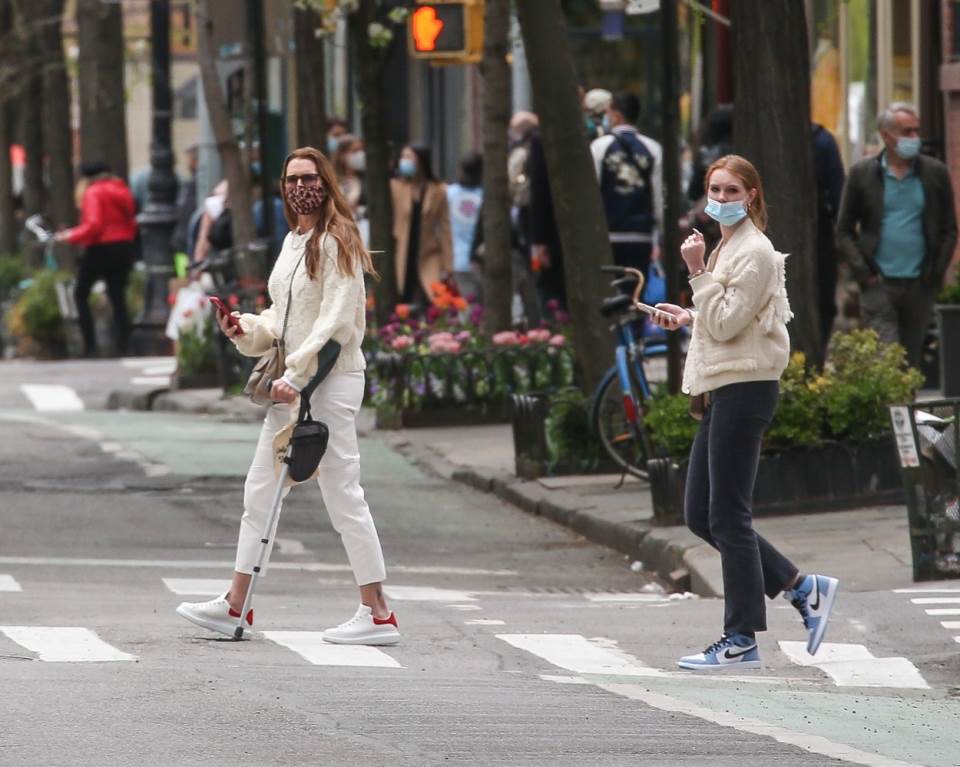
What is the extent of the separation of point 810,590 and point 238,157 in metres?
13.7

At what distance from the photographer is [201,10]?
2295 centimetres

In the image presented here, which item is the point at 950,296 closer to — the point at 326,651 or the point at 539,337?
the point at 539,337

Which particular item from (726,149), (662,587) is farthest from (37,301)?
(662,587)

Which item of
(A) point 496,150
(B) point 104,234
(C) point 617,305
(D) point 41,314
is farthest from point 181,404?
(D) point 41,314

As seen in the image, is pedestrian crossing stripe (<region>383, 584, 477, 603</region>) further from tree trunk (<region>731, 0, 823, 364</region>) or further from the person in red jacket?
the person in red jacket

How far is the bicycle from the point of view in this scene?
13312mm

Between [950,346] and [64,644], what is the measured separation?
7270mm

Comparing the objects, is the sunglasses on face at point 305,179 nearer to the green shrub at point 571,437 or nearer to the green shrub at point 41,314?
the green shrub at point 571,437

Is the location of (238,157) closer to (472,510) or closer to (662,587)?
(472,510)

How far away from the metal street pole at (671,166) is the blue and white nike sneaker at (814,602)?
4.77m

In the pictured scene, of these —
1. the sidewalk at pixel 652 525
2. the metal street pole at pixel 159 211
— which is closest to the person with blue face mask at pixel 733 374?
the sidewalk at pixel 652 525

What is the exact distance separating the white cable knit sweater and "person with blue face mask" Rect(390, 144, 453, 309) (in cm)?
1246

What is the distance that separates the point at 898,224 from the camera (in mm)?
14133

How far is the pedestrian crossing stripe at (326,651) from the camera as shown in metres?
8.48
